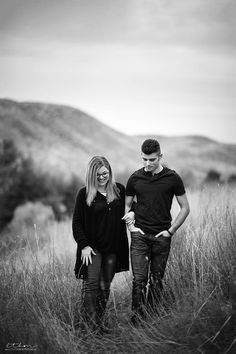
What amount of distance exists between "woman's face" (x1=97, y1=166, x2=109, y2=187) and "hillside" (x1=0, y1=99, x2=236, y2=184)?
20.2m

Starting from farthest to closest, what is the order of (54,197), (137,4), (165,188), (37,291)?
(137,4) < (54,197) < (37,291) < (165,188)

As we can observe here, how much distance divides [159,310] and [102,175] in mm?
1377

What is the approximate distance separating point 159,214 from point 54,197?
57.4 ft

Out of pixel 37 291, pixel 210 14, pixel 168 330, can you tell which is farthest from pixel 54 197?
pixel 210 14

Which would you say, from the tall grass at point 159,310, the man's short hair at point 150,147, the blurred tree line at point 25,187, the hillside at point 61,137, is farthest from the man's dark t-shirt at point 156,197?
the hillside at point 61,137

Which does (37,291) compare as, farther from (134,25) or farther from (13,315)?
(134,25)

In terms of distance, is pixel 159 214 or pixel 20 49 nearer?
pixel 159 214

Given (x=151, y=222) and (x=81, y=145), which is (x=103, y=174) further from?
(x=81, y=145)

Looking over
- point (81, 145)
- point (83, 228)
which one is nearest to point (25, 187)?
point (81, 145)

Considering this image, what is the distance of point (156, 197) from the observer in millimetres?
3865

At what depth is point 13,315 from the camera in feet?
13.5

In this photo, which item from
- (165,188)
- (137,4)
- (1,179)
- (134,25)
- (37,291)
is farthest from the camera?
(134,25)

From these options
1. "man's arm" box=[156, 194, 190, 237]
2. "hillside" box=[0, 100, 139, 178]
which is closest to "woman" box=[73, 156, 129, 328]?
"man's arm" box=[156, 194, 190, 237]

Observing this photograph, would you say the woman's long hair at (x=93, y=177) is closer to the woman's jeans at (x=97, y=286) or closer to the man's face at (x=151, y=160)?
the man's face at (x=151, y=160)
